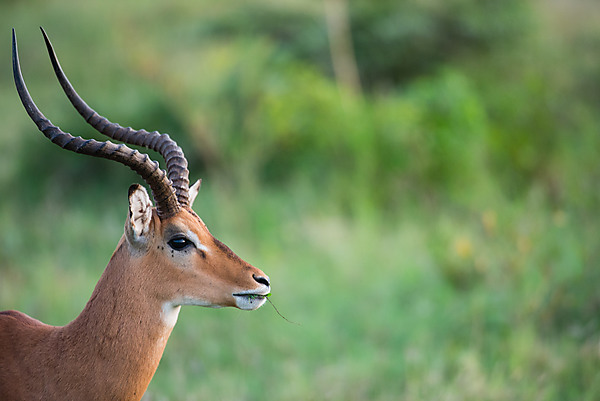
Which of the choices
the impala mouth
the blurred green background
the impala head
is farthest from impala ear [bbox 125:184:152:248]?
the blurred green background

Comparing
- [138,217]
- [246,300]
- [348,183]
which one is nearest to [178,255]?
[138,217]

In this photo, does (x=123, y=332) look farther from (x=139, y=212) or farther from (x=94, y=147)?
(x=94, y=147)

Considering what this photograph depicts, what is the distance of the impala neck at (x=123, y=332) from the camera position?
93.7 inches

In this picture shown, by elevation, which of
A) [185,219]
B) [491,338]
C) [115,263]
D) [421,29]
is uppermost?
[421,29]

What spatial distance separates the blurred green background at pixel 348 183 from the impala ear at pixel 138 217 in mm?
2322

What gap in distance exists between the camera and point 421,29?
11.0 metres

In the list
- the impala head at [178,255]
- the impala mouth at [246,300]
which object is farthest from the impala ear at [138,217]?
the impala mouth at [246,300]

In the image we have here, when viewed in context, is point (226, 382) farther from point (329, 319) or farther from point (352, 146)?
point (352, 146)

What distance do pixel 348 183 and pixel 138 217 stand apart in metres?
6.18

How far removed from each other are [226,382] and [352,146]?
4544 mm

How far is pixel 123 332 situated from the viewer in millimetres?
2393

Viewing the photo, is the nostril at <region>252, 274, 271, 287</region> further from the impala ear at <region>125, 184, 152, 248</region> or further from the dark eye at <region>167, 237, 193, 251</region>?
the impala ear at <region>125, 184, 152, 248</region>

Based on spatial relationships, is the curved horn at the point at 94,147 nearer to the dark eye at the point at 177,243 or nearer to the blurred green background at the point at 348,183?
the dark eye at the point at 177,243

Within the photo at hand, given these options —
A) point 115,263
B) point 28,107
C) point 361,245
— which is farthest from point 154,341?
point 361,245
